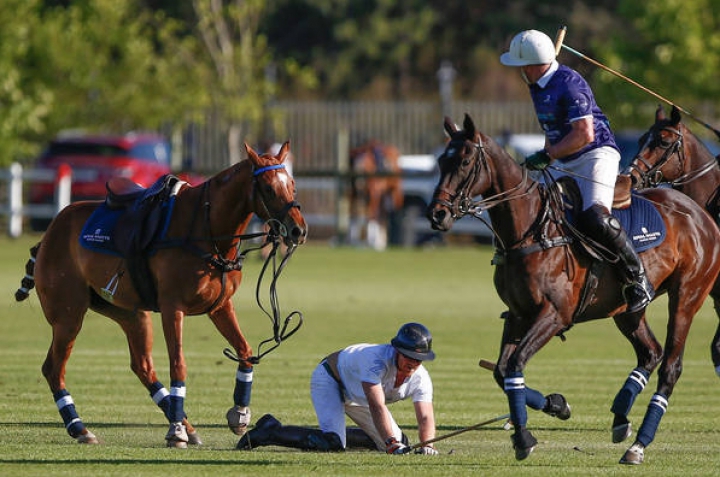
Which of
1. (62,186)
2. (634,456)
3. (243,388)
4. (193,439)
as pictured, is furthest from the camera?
(62,186)

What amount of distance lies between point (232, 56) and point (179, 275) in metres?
30.4

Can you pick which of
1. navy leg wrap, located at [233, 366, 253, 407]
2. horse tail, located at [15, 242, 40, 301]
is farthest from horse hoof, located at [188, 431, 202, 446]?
horse tail, located at [15, 242, 40, 301]

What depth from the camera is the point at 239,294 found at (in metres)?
24.1

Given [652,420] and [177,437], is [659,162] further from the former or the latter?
[177,437]

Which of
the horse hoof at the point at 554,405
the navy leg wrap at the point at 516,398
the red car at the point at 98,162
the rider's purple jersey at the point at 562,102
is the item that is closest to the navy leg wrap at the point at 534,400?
the horse hoof at the point at 554,405

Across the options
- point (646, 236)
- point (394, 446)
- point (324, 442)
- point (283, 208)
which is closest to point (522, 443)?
point (394, 446)

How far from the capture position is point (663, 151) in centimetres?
1339

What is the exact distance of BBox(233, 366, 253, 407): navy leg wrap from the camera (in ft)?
37.5

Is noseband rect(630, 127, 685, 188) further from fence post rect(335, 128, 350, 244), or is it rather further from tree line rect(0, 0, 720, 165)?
tree line rect(0, 0, 720, 165)

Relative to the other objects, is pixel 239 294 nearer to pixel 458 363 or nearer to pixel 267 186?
pixel 458 363

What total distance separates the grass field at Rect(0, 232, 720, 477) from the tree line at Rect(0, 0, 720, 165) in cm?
Answer: 1255

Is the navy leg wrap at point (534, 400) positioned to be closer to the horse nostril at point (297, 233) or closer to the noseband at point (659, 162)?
the horse nostril at point (297, 233)

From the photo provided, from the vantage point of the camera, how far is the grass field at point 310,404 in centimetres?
1003

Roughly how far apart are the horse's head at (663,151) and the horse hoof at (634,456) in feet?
11.6
